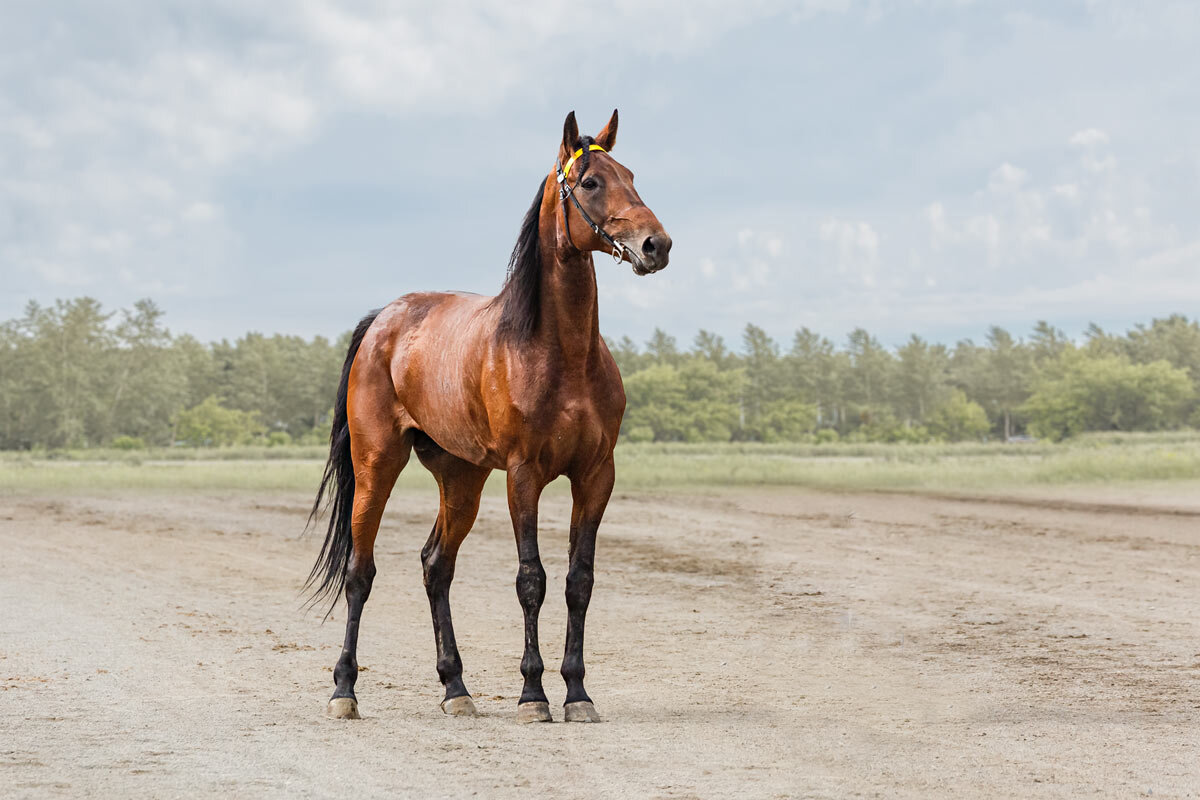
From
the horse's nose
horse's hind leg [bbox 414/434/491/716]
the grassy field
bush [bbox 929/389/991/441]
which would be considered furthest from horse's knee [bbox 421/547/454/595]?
bush [bbox 929/389/991/441]

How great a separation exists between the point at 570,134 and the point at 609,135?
27 cm

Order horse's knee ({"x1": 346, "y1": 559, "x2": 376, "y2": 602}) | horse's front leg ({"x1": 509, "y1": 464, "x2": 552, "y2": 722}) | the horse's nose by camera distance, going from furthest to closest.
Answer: horse's knee ({"x1": 346, "y1": 559, "x2": 376, "y2": 602}) < horse's front leg ({"x1": 509, "y1": 464, "x2": 552, "y2": 722}) < the horse's nose

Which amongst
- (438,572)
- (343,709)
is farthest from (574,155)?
(343,709)

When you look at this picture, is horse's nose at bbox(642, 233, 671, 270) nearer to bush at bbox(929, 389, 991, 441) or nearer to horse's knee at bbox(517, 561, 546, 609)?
horse's knee at bbox(517, 561, 546, 609)

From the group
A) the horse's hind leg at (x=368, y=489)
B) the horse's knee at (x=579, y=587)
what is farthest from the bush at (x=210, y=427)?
the horse's knee at (x=579, y=587)

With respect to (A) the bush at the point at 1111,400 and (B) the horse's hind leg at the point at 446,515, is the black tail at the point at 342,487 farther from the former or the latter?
(A) the bush at the point at 1111,400

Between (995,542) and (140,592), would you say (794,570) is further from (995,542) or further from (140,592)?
(140,592)

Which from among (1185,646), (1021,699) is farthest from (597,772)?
(1185,646)

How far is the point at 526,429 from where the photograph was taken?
17.2 ft

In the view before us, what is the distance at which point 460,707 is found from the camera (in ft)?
19.0

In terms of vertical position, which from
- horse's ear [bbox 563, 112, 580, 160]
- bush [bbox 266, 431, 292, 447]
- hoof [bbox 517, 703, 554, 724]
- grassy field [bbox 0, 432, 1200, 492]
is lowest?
hoof [bbox 517, 703, 554, 724]

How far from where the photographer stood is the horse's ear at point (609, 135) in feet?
18.0

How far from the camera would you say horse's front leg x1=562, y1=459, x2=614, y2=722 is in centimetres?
539

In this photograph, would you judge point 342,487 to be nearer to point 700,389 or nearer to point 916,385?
point 700,389
